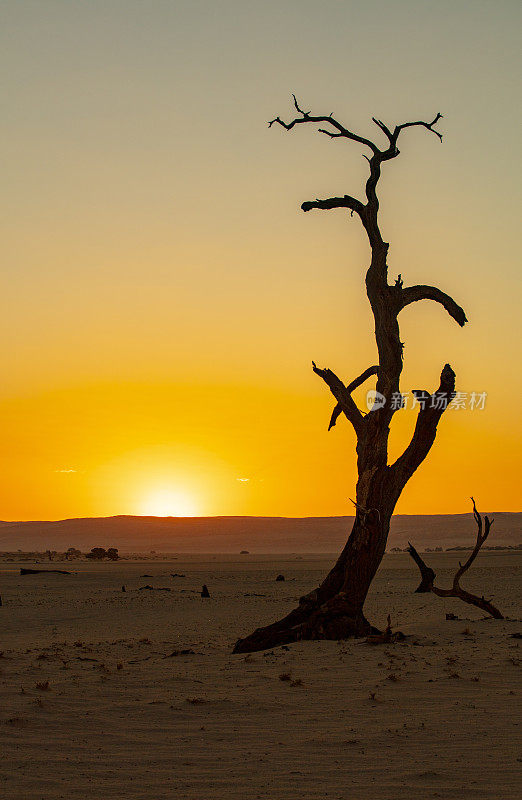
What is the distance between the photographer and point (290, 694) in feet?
31.8

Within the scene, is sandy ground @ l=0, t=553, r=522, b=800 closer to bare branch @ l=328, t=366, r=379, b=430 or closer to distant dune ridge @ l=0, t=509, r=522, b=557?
bare branch @ l=328, t=366, r=379, b=430

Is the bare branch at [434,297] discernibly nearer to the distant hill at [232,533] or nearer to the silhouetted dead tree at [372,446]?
the silhouetted dead tree at [372,446]

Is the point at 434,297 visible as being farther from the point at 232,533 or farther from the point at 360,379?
the point at 232,533

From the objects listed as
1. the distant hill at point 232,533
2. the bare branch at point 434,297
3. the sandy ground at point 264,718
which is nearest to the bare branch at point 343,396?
the bare branch at point 434,297

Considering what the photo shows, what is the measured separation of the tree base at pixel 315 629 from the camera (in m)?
13.1

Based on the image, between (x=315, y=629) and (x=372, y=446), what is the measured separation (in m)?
3.05

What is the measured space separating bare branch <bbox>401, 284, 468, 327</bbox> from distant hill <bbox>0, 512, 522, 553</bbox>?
105 m

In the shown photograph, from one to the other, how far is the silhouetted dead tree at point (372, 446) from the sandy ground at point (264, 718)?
0.76m

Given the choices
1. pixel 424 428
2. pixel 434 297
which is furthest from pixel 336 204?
pixel 424 428

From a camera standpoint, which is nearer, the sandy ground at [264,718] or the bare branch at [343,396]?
the sandy ground at [264,718]

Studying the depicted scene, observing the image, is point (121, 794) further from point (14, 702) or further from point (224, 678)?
point (224, 678)

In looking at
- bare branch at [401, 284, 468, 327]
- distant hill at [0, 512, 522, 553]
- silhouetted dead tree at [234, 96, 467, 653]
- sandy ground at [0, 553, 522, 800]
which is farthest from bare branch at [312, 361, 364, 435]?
distant hill at [0, 512, 522, 553]

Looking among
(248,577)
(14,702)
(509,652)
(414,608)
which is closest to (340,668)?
(509,652)

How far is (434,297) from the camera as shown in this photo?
14000 millimetres
